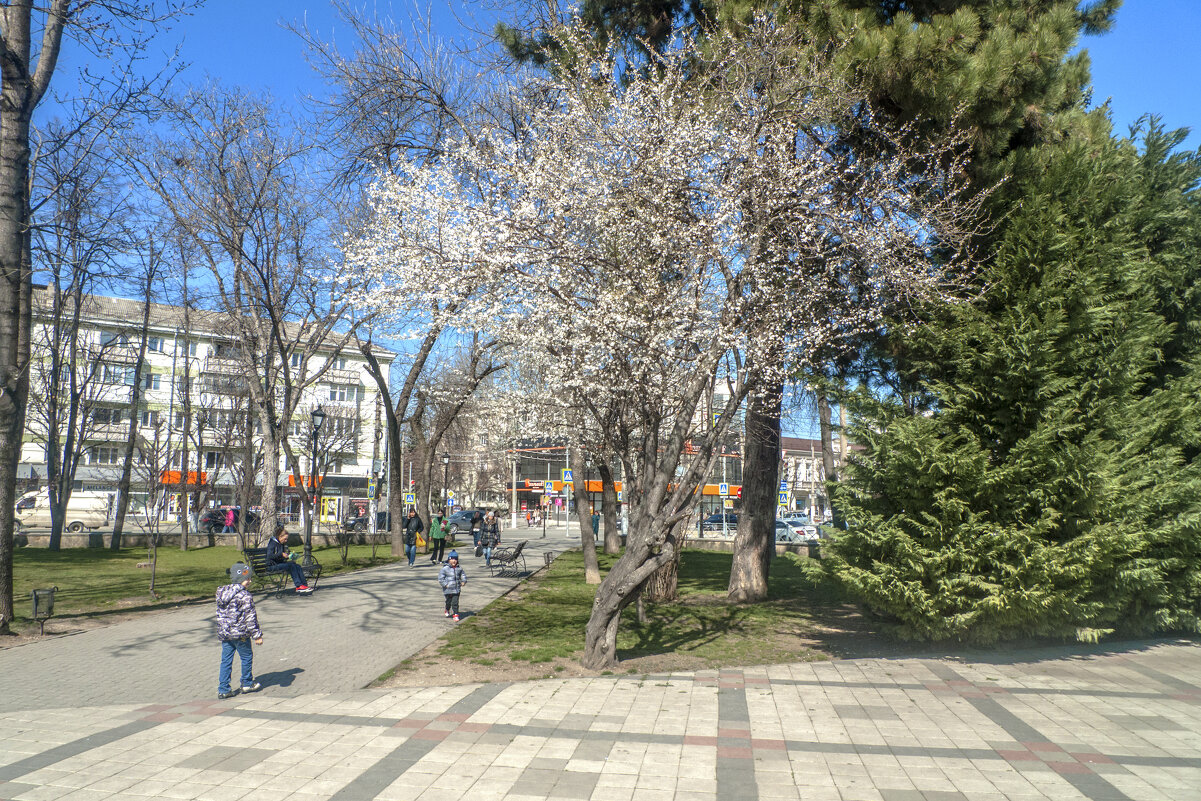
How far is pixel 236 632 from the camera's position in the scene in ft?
26.0

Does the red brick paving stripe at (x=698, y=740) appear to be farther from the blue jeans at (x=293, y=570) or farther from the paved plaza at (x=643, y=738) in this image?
the blue jeans at (x=293, y=570)

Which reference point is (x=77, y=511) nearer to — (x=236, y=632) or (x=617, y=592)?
(x=236, y=632)

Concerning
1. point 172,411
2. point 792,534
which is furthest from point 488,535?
point 172,411

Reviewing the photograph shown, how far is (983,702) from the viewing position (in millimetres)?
7516

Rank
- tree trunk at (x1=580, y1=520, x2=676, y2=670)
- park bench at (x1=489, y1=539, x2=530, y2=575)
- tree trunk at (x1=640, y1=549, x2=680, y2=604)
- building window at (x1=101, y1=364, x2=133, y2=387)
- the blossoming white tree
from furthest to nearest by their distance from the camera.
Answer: building window at (x1=101, y1=364, x2=133, y2=387) → park bench at (x1=489, y1=539, x2=530, y2=575) → tree trunk at (x1=640, y1=549, x2=680, y2=604) → the blossoming white tree → tree trunk at (x1=580, y1=520, x2=676, y2=670)

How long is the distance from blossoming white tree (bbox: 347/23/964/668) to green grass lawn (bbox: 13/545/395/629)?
8.27 meters

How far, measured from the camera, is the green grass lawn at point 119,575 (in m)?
13.7

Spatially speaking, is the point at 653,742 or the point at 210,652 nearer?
the point at 653,742

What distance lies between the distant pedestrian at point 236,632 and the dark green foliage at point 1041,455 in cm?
688

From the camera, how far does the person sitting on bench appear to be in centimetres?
1471

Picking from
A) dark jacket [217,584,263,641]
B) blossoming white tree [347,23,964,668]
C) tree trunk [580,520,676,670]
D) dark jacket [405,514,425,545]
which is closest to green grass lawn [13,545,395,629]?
dark jacket [405,514,425,545]

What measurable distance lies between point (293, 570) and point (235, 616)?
23.0 ft

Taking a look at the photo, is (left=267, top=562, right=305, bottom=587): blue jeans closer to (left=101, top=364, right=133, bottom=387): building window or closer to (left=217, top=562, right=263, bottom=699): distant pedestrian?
(left=217, top=562, right=263, bottom=699): distant pedestrian

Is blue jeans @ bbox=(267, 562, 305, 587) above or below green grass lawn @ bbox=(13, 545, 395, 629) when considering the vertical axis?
above
